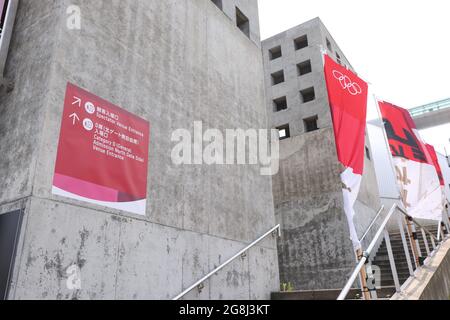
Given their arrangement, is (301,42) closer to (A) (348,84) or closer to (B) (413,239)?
(A) (348,84)

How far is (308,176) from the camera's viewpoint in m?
15.9

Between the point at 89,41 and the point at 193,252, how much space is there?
12.1ft

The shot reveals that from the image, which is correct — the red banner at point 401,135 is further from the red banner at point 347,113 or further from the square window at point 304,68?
the square window at point 304,68

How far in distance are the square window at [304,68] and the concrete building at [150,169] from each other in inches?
422

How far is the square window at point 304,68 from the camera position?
Result: 1920 cm

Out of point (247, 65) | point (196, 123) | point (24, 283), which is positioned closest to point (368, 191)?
point (247, 65)

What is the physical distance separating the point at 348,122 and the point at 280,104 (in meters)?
13.6

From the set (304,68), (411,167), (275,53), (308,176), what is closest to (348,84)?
(411,167)

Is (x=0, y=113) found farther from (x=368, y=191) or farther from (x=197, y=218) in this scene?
(x=368, y=191)

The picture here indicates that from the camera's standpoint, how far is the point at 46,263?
14.1ft

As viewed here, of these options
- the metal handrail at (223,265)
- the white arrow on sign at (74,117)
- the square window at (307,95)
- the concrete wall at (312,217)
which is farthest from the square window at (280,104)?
the white arrow on sign at (74,117)

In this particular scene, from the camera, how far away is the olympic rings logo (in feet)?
21.7
